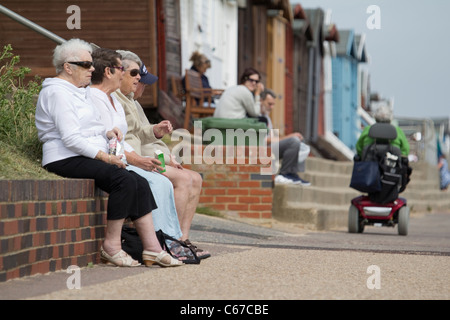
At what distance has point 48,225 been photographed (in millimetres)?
5852

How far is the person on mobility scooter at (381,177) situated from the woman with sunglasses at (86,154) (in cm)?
571

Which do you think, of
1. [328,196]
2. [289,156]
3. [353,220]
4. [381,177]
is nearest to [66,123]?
[381,177]

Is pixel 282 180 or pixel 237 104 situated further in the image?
pixel 282 180

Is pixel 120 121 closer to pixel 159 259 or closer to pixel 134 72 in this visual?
pixel 134 72

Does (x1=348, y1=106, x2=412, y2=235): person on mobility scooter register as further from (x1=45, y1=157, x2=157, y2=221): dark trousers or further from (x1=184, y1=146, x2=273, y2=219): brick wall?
(x1=45, y1=157, x2=157, y2=221): dark trousers

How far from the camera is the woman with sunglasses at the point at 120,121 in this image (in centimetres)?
674

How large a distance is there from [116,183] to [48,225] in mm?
547

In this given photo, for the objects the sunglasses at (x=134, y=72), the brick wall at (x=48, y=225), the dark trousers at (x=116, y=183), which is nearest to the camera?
the brick wall at (x=48, y=225)

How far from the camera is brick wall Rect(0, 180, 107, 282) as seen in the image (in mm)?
5309

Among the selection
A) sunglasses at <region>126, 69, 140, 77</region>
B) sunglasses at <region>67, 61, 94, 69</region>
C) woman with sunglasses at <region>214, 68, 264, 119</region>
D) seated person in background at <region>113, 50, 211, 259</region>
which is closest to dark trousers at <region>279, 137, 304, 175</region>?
woman with sunglasses at <region>214, 68, 264, 119</region>

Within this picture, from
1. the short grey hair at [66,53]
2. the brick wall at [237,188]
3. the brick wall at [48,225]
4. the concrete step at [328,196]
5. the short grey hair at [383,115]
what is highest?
the short grey hair at [66,53]

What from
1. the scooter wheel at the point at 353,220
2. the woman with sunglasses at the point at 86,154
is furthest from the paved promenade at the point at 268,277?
the scooter wheel at the point at 353,220

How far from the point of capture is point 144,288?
5184mm

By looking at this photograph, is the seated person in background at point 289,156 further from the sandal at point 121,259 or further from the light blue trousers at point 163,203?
the sandal at point 121,259
